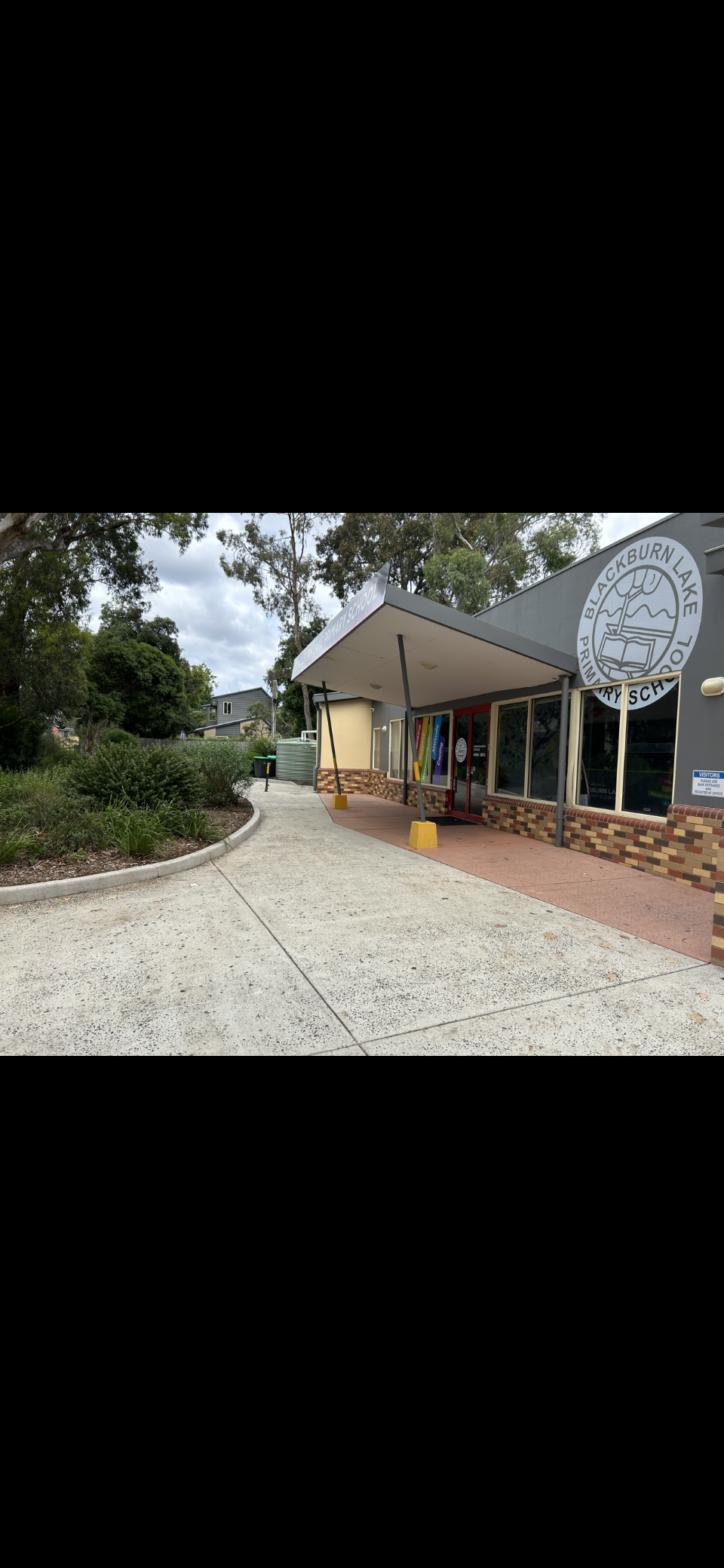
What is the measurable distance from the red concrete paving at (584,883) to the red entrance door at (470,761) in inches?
54.4

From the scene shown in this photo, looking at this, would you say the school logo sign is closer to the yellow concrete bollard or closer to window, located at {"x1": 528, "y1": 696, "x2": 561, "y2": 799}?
window, located at {"x1": 528, "y1": 696, "x2": 561, "y2": 799}

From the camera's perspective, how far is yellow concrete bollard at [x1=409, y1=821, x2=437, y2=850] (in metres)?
8.13

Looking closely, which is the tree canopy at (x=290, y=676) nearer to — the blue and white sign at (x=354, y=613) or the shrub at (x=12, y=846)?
the blue and white sign at (x=354, y=613)

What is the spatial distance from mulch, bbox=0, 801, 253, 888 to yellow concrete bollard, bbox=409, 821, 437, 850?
293cm

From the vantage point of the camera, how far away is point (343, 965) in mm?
3723

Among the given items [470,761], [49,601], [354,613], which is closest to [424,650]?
[354,613]

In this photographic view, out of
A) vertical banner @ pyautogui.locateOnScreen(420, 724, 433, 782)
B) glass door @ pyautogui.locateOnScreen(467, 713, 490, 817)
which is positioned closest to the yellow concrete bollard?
glass door @ pyautogui.locateOnScreen(467, 713, 490, 817)

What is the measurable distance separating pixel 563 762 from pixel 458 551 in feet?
54.4

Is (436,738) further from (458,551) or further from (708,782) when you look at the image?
(458,551)
